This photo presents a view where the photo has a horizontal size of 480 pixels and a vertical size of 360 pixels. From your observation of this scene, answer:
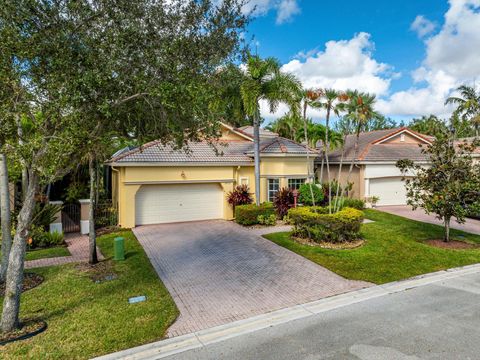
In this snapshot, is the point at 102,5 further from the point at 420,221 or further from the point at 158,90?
the point at 420,221

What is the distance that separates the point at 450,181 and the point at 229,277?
956 cm

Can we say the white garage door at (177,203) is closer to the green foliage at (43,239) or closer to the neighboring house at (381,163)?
the green foliage at (43,239)

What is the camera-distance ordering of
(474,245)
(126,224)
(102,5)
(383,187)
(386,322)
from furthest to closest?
(383,187), (126,224), (474,245), (386,322), (102,5)

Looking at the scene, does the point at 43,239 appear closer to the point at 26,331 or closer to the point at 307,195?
the point at 26,331

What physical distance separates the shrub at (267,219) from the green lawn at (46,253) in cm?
913

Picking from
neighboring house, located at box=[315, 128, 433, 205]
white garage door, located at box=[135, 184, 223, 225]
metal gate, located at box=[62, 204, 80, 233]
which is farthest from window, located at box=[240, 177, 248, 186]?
metal gate, located at box=[62, 204, 80, 233]

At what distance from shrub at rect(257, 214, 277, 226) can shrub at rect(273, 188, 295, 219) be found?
1075 mm

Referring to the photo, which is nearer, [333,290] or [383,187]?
[333,290]

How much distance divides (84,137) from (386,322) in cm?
723

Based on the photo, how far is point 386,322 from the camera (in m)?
6.86

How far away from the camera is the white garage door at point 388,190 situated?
22531 millimetres

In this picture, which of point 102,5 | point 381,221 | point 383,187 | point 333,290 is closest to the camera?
point 102,5

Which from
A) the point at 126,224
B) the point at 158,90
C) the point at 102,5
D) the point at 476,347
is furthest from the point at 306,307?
the point at 126,224

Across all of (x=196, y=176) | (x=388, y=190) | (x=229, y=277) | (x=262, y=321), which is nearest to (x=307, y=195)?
(x=196, y=176)
